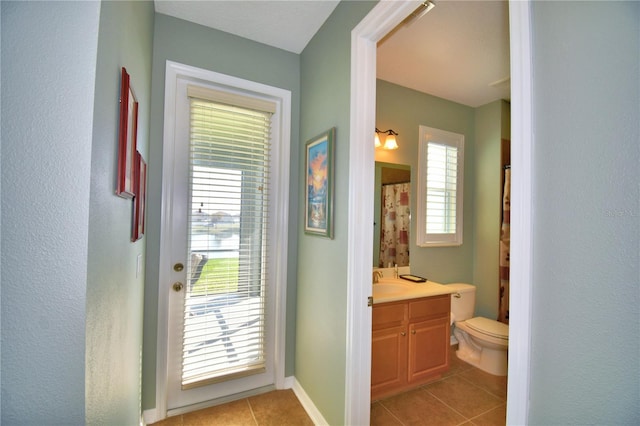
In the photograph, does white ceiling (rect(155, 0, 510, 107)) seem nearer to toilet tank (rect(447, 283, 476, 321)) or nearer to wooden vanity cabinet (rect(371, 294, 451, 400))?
wooden vanity cabinet (rect(371, 294, 451, 400))

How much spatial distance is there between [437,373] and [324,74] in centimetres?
256

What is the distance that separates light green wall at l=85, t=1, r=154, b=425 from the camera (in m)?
0.63

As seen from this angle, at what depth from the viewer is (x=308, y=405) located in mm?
1962

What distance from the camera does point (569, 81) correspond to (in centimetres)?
71

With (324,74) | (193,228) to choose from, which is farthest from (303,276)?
(324,74)

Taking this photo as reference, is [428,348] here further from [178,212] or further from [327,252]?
[178,212]

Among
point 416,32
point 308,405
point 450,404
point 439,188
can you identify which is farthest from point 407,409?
point 416,32

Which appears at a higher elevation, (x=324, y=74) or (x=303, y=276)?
(x=324, y=74)

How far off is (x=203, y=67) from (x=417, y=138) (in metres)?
2.11

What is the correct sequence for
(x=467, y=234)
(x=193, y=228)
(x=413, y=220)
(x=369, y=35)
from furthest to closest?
1. (x=467, y=234)
2. (x=413, y=220)
3. (x=193, y=228)
4. (x=369, y=35)

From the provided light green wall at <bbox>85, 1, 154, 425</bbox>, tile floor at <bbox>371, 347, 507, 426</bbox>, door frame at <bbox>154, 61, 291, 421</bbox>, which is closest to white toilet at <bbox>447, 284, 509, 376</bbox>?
tile floor at <bbox>371, 347, 507, 426</bbox>

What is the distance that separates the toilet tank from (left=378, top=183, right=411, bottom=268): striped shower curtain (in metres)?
0.68

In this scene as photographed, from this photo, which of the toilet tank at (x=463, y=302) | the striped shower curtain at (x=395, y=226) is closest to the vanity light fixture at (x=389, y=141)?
the striped shower curtain at (x=395, y=226)

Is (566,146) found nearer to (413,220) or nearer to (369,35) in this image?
(369,35)
